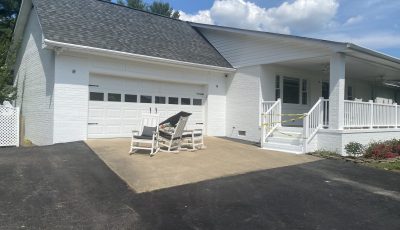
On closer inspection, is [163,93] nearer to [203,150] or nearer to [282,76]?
[203,150]

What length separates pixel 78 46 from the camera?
10875 mm

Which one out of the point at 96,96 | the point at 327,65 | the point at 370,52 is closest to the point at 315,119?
the point at 370,52

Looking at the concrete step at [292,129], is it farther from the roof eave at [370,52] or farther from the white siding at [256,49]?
the roof eave at [370,52]

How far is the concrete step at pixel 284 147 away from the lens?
11469 mm

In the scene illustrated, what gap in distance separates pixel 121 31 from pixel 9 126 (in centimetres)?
551

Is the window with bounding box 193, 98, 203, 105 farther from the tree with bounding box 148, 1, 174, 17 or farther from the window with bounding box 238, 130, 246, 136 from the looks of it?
the tree with bounding box 148, 1, 174, 17

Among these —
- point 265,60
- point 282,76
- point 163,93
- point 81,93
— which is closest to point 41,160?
point 81,93

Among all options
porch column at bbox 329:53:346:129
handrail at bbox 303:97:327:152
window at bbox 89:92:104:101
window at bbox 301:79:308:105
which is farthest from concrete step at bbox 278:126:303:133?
window at bbox 89:92:104:101

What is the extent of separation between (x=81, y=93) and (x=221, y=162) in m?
5.46

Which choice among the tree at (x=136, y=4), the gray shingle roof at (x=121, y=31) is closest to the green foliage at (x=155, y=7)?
the tree at (x=136, y=4)

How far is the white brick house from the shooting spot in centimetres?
1136

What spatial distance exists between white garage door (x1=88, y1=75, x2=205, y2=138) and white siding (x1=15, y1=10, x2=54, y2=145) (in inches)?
55.6

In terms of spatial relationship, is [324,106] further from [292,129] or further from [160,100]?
[160,100]

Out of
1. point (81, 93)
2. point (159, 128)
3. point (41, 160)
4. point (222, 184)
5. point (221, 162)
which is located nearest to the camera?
point (222, 184)
